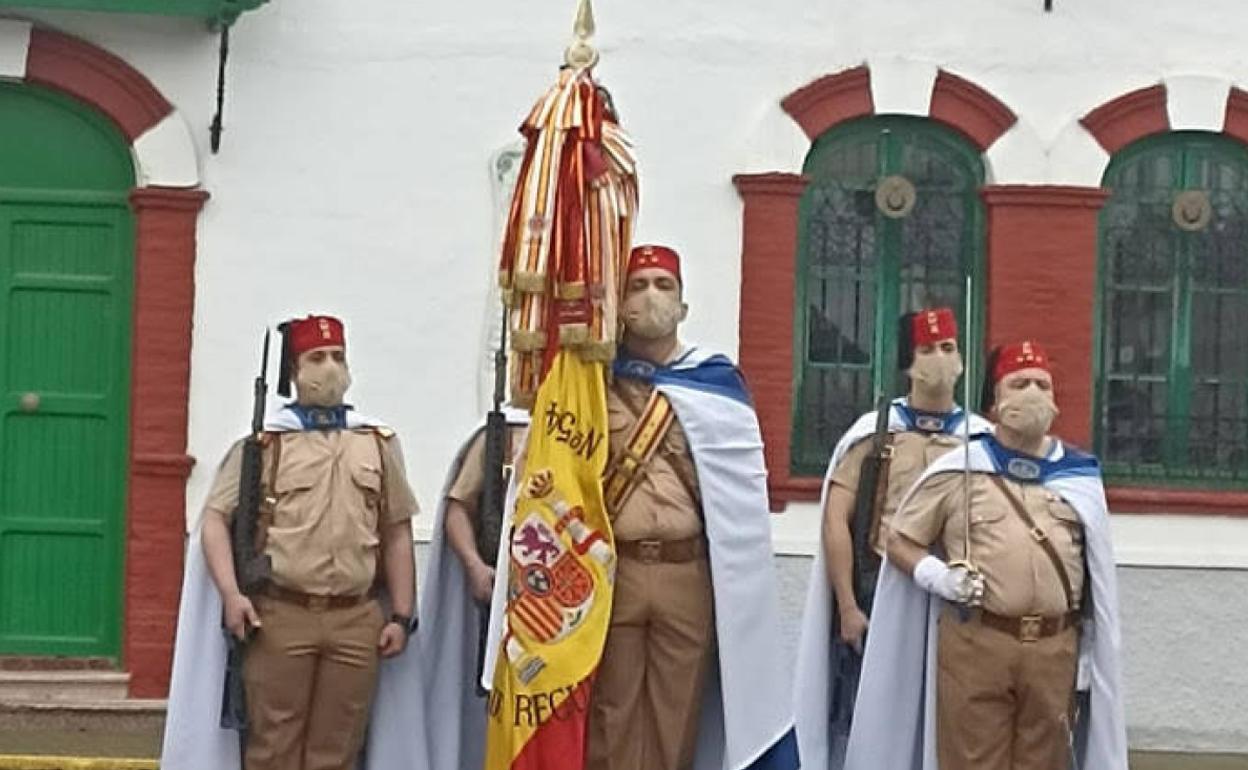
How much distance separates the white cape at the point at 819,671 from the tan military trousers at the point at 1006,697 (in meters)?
0.74

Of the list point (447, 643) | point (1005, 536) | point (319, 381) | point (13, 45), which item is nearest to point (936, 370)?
point (1005, 536)

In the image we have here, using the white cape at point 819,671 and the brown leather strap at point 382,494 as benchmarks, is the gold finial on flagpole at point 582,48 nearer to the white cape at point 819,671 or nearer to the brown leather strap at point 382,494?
the brown leather strap at point 382,494

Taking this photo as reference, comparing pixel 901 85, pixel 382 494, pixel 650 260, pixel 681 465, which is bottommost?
pixel 382 494

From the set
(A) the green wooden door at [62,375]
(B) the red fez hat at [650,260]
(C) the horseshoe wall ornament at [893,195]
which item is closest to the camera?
(B) the red fez hat at [650,260]

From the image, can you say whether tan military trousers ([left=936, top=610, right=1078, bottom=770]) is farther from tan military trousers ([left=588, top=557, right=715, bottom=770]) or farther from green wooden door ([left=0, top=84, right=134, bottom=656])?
green wooden door ([left=0, top=84, right=134, bottom=656])

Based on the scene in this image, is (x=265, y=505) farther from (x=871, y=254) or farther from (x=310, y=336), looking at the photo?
(x=871, y=254)

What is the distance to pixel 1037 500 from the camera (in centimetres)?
909

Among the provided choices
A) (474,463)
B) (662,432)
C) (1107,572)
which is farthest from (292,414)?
(1107,572)

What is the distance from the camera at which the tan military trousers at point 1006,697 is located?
29.5 feet

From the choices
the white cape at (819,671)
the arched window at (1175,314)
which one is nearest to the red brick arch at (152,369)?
the white cape at (819,671)

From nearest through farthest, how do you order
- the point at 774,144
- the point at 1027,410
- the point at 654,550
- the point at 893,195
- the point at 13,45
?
the point at 654,550 → the point at 1027,410 → the point at 13,45 → the point at 774,144 → the point at 893,195

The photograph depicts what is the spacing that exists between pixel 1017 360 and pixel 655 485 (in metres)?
1.32

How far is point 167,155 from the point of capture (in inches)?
482

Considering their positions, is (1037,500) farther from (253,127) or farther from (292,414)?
(253,127)
